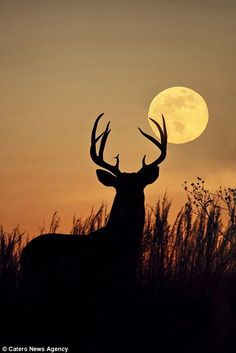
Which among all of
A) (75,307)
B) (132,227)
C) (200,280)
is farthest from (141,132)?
(75,307)

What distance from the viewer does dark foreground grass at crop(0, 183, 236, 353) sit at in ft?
26.0

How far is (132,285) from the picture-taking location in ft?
29.6

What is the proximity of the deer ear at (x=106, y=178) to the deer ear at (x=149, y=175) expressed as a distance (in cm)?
36

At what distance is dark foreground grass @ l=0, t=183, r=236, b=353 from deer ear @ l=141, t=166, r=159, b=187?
503mm

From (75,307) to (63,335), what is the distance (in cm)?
41

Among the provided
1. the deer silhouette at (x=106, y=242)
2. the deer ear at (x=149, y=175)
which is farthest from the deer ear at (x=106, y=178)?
the deer ear at (x=149, y=175)

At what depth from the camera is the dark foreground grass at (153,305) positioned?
7.93 meters

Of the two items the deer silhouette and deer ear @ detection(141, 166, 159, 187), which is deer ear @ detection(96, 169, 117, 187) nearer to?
the deer silhouette

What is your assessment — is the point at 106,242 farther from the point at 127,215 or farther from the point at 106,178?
the point at 106,178

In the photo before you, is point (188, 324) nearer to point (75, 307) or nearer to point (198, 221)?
point (75, 307)

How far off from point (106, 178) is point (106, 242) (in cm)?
97

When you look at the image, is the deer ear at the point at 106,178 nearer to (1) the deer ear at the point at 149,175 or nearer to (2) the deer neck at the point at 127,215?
(2) the deer neck at the point at 127,215

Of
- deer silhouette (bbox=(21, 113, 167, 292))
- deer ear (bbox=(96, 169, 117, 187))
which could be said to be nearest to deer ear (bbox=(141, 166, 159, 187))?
deer silhouette (bbox=(21, 113, 167, 292))

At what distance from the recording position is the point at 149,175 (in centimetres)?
1005
